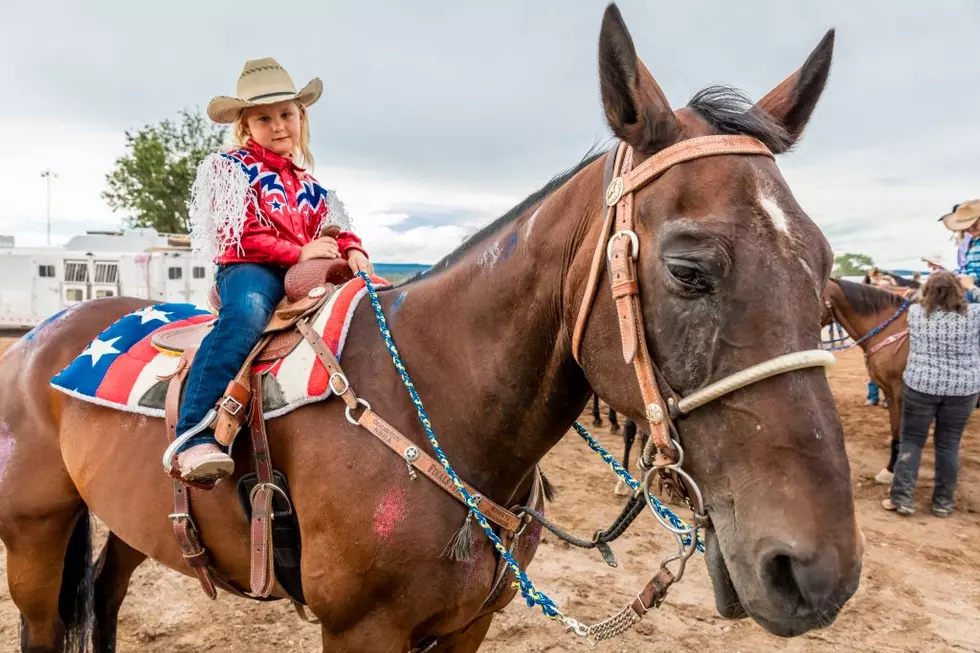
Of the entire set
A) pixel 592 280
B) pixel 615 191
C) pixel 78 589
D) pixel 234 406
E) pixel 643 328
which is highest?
pixel 615 191

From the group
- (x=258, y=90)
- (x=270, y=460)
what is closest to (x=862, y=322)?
(x=258, y=90)

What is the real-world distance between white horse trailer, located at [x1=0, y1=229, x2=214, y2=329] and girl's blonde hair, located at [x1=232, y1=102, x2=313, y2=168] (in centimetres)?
1527

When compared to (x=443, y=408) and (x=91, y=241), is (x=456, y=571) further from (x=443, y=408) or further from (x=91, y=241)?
(x=91, y=241)

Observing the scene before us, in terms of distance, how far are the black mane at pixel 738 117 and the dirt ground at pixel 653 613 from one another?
3.27m

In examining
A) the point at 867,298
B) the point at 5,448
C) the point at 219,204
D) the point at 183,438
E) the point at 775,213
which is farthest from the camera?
the point at 867,298

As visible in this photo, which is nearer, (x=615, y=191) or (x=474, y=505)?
(x=615, y=191)

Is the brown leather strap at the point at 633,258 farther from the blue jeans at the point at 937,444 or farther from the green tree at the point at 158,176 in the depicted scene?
the green tree at the point at 158,176

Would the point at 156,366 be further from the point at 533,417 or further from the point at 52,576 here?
the point at 533,417

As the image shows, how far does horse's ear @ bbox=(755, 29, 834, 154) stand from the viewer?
5.37 ft

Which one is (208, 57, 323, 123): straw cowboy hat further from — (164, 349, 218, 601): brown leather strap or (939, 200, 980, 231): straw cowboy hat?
(939, 200, 980, 231): straw cowboy hat

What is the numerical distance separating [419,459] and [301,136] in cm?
173

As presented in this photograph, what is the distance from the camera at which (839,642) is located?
3.69 m

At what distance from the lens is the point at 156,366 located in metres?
2.34

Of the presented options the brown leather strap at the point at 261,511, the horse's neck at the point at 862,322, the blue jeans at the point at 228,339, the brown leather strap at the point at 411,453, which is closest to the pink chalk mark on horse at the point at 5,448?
the blue jeans at the point at 228,339
